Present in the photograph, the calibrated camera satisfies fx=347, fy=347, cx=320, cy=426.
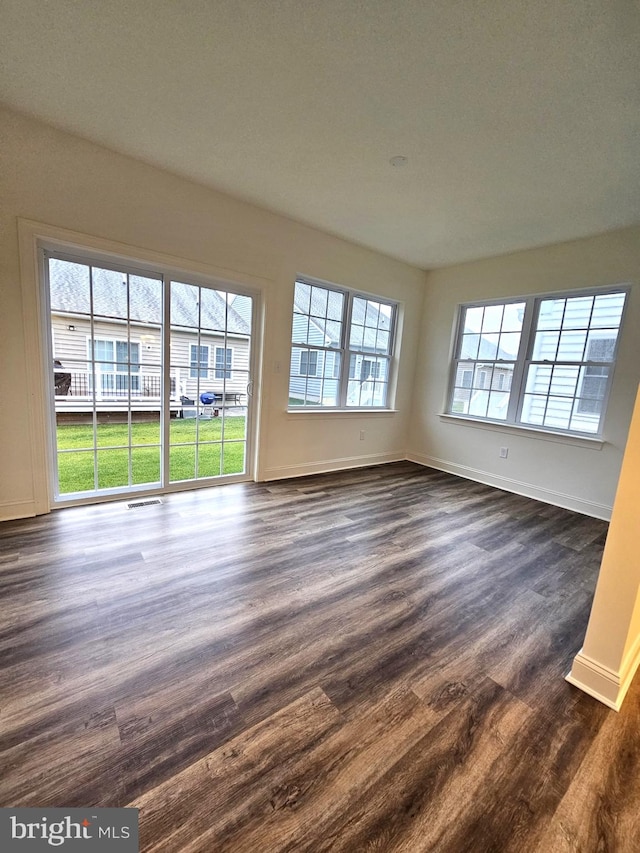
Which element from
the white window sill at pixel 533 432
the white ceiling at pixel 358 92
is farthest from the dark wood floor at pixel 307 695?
the white ceiling at pixel 358 92

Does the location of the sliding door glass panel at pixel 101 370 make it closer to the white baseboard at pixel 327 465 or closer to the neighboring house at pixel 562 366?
the white baseboard at pixel 327 465

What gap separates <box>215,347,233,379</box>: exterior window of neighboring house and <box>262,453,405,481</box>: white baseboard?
1178 millimetres

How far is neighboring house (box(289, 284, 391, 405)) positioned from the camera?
4113 millimetres

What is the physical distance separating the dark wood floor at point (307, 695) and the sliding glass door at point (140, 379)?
31.1 inches

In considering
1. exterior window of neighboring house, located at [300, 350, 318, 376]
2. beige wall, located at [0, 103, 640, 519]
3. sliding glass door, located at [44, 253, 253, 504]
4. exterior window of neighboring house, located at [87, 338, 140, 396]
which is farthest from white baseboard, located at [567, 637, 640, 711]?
exterior window of neighboring house, located at [87, 338, 140, 396]

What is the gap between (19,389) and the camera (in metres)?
2.59

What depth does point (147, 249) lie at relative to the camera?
9.57ft

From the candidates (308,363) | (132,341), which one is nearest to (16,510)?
(132,341)

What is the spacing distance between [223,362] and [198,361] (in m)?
0.26

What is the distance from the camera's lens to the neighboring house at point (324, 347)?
4113mm

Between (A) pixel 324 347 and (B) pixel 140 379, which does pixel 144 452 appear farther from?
(A) pixel 324 347

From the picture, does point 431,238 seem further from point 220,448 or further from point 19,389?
point 19,389

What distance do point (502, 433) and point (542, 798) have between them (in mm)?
3719

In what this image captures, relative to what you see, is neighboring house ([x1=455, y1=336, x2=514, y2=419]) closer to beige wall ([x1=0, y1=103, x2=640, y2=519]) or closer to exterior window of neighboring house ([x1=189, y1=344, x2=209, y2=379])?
beige wall ([x1=0, y1=103, x2=640, y2=519])
